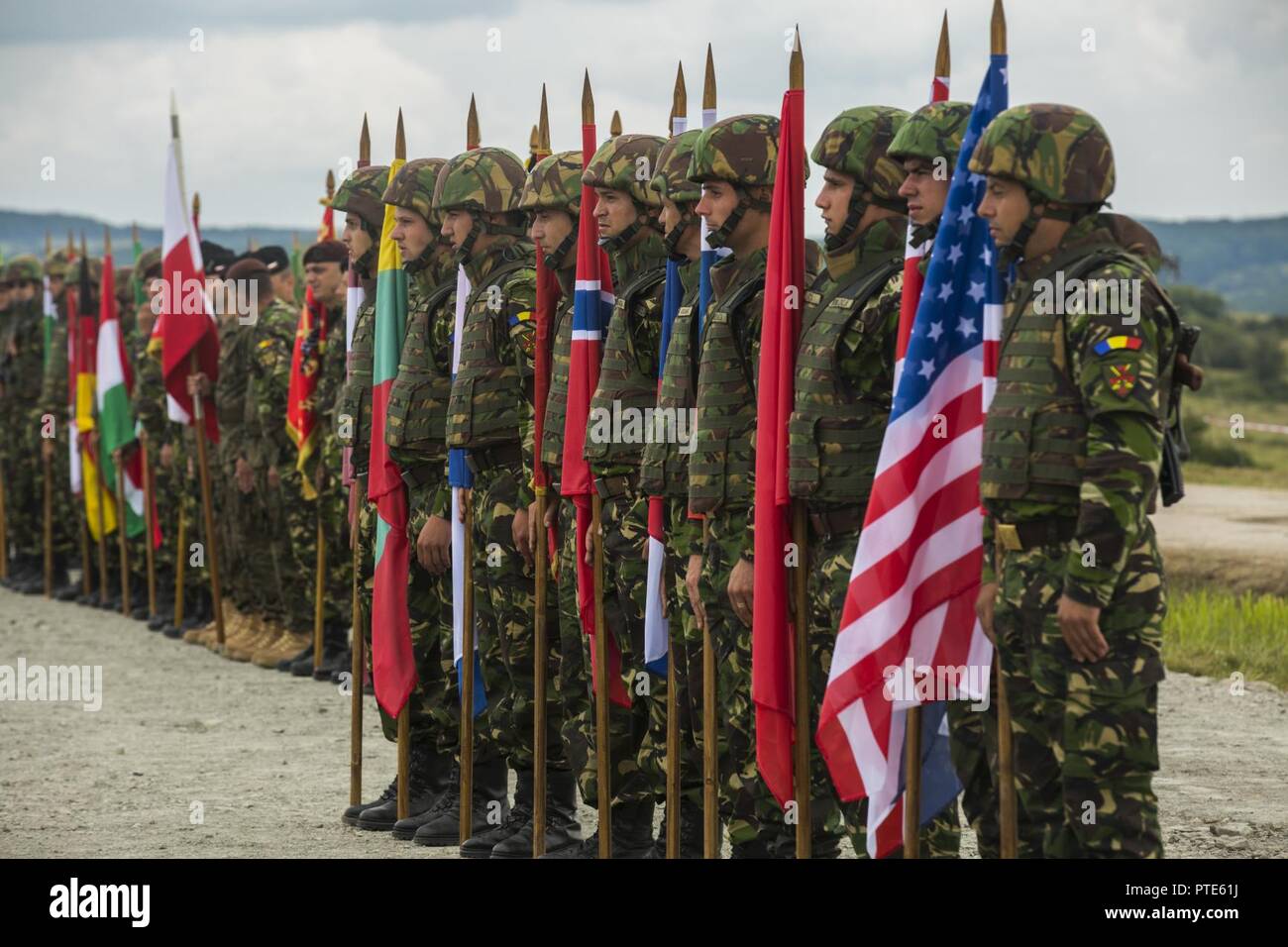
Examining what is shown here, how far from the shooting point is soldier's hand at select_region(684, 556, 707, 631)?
6.98 meters

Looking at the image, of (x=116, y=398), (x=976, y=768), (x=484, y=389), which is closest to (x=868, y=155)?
(x=976, y=768)

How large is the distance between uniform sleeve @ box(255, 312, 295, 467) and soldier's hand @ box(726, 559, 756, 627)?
309 inches

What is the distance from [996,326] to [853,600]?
90 centimetres

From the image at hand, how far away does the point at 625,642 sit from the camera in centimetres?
775

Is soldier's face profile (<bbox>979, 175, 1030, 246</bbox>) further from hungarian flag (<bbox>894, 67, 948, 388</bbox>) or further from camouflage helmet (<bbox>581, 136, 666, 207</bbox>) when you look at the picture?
camouflage helmet (<bbox>581, 136, 666, 207</bbox>)

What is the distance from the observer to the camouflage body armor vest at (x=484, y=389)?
8.41 m

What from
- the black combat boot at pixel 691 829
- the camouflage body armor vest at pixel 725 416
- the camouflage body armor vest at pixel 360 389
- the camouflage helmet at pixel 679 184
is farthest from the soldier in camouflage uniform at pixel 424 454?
the camouflage body armor vest at pixel 725 416

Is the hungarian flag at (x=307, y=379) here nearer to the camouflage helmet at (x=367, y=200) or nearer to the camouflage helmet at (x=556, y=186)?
the camouflage helmet at (x=367, y=200)

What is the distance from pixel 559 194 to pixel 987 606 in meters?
3.06

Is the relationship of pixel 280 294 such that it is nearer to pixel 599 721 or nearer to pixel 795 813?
pixel 599 721

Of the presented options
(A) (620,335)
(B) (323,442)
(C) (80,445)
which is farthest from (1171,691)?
(C) (80,445)

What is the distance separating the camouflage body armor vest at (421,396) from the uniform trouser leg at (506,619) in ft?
1.24
